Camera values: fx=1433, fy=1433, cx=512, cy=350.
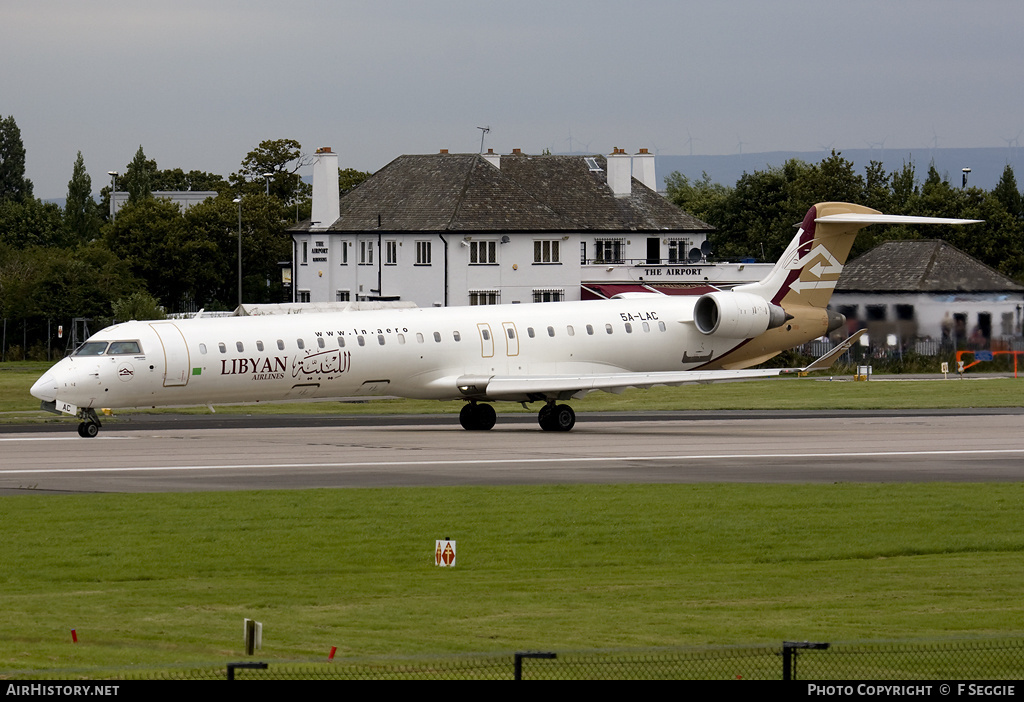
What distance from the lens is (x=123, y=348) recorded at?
34719 mm

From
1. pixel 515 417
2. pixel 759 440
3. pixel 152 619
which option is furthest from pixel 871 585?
pixel 515 417

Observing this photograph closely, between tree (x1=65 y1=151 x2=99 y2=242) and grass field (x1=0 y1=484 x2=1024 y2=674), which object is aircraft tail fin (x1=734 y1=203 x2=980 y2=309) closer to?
grass field (x1=0 y1=484 x2=1024 y2=674)

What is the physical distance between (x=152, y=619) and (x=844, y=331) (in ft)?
176

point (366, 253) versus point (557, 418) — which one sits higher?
point (366, 253)

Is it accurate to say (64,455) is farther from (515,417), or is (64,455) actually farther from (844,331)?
(844,331)

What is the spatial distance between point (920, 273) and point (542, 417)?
119 feet

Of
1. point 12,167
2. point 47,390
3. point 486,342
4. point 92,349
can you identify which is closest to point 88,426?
point 47,390

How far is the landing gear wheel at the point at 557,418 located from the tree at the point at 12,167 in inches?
4975

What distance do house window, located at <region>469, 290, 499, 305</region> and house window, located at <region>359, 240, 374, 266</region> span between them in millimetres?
6799

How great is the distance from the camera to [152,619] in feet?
49.4

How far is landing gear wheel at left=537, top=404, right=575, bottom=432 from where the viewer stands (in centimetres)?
3944

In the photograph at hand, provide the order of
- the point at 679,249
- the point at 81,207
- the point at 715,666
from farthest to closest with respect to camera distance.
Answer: the point at 81,207 → the point at 679,249 → the point at 715,666

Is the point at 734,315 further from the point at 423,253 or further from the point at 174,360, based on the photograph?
the point at 423,253
